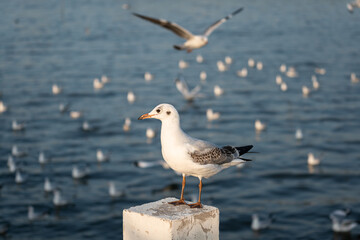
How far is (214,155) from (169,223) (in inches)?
89.9

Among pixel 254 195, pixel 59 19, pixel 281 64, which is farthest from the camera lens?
pixel 59 19

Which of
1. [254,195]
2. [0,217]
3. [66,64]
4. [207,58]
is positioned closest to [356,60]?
[207,58]

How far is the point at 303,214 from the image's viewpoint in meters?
23.7

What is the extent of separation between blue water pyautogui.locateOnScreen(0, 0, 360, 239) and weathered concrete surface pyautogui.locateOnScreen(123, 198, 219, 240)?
16.7 meters

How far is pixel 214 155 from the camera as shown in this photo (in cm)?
744

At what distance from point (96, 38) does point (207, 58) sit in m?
13.6

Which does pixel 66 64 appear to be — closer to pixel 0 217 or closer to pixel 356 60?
pixel 356 60

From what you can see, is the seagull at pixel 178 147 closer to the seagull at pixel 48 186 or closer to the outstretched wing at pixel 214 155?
the outstretched wing at pixel 214 155

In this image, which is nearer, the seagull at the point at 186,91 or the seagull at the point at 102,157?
the seagull at the point at 102,157

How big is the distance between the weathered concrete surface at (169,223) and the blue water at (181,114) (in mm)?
16739

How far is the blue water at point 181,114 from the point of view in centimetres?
2447

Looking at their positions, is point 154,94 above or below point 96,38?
below

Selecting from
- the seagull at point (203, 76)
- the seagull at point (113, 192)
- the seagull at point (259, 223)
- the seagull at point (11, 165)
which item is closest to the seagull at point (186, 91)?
the seagull at point (203, 76)

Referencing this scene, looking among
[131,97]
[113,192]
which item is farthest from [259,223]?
[131,97]
